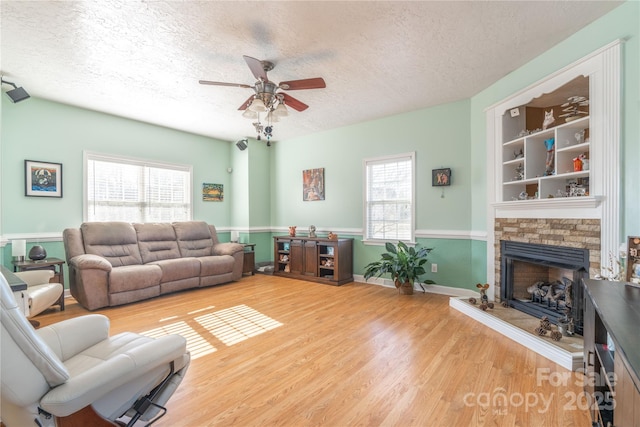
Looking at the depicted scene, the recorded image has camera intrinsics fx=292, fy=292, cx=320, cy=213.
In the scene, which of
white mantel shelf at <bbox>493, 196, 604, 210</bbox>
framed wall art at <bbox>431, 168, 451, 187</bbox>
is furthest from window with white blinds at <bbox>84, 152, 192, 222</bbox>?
white mantel shelf at <bbox>493, 196, 604, 210</bbox>

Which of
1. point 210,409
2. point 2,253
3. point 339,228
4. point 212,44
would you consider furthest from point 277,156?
point 210,409

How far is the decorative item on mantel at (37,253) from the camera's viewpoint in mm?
3756

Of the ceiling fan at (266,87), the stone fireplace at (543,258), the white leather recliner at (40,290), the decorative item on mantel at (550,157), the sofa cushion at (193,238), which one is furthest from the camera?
the sofa cushion at (193,238)

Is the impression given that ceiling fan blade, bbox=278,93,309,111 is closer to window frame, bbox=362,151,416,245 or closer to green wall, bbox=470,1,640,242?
window frame, bbox=362,151,416,245

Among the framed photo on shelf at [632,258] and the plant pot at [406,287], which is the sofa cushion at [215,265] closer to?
the plant pot at [406,287]

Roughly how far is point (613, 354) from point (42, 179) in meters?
6.09

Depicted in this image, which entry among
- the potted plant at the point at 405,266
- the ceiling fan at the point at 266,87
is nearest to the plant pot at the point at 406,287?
the potted plant at the point at 405,266

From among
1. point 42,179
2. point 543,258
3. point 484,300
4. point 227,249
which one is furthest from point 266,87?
point 42,179

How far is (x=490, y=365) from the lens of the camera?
2.29 meters

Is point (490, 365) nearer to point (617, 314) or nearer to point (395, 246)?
point (617, 314)

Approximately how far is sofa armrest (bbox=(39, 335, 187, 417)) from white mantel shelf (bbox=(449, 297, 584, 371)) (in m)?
2.75

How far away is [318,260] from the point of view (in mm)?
5246

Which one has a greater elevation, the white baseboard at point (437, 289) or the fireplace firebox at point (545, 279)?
the fireplace firebox at point (545, 279)

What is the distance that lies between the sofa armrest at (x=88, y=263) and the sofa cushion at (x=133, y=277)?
133mm
